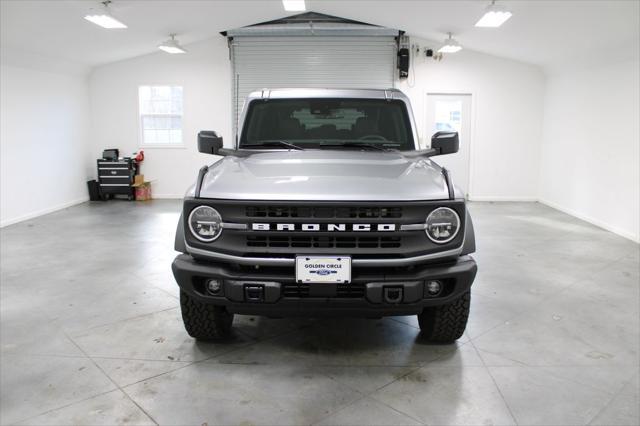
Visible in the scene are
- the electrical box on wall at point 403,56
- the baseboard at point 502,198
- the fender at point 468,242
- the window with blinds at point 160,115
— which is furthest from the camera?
the window with blinds at point 160,115

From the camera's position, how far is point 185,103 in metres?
10.9

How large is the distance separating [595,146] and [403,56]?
4.18m

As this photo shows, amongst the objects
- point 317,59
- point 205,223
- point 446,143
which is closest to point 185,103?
point 317,59

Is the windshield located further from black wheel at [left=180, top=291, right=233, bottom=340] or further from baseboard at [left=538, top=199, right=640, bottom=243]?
baseboard at [left=538, top=199, right=640, bottom=243]

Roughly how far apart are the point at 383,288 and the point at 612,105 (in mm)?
6860

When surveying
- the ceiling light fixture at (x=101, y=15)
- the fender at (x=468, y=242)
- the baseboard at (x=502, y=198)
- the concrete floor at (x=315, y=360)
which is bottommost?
the concrete floor at (x=315, y=360)

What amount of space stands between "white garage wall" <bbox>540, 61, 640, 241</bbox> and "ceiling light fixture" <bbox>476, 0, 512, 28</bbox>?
6.32 ft

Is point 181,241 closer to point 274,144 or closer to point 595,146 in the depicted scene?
point 274,144

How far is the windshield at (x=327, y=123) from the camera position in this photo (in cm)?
359

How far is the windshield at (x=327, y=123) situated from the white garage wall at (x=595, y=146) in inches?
193

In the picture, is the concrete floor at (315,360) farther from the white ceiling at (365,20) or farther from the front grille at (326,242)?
the white ceiling at (365,20)

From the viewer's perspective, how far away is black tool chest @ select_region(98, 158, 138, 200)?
34.0 ft

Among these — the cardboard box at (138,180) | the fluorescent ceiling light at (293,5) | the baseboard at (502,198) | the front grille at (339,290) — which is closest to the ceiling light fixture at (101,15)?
the fluorescent ceiling light at (293,5)

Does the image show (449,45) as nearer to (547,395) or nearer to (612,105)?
(612,105)
